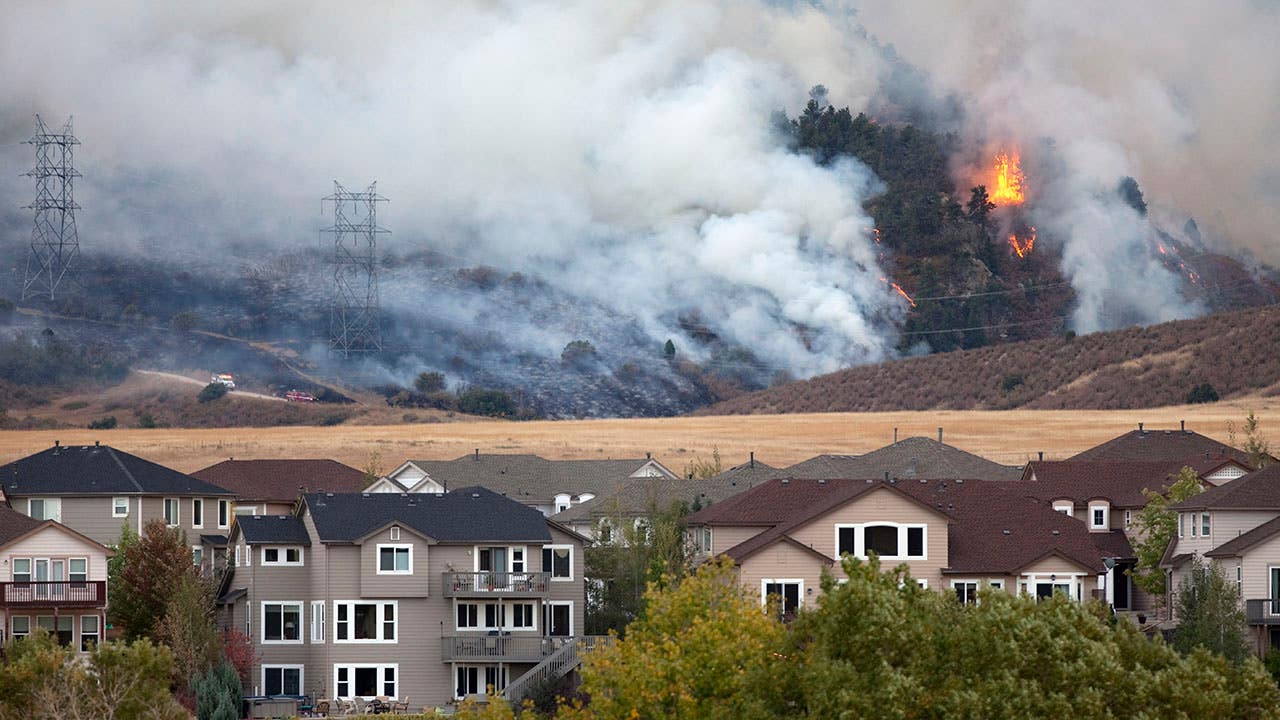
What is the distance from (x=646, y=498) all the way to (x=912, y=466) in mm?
15429

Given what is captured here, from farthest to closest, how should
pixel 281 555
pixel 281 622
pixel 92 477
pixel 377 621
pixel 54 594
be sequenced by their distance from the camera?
pixel 92 477
pixel 281 555
pixel 281 622
pixel 377 621
pixel 54 594

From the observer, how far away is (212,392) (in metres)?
184

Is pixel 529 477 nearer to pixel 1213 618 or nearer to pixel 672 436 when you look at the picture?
pixel 672 436

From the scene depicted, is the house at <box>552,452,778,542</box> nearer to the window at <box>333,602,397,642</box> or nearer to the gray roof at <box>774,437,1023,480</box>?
the gray roof at <box>774,437,1023,480</box>

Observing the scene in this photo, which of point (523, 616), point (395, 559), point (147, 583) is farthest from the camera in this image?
point (147, 583)

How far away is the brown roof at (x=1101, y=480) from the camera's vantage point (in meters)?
85.1

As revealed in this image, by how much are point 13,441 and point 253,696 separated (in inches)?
3461

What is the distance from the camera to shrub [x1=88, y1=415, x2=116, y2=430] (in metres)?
167

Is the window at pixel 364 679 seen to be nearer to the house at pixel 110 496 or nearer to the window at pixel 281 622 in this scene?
the window at pixel 281 622

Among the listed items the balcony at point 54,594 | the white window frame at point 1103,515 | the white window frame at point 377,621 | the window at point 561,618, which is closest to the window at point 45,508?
the balcony at point 54,594

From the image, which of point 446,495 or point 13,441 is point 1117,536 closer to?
point 446,495

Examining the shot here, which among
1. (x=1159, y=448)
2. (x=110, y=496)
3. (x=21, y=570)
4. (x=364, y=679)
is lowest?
(x=364, y=679)

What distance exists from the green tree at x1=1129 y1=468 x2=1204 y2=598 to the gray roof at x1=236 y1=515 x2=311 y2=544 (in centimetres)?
2998

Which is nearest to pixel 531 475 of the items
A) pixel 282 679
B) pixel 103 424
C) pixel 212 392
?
pixel 282 679
